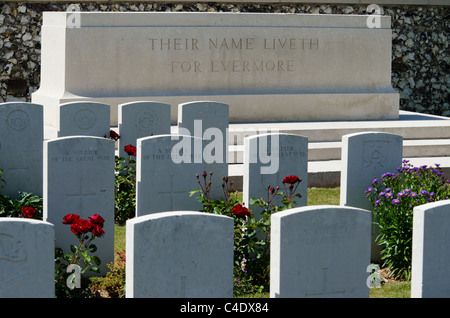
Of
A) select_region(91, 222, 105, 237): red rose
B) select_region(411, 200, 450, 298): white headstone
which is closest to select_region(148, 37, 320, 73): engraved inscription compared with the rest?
select_region(91, 222, 105, 237): red rose

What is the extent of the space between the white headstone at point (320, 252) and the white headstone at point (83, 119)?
4.35 meters

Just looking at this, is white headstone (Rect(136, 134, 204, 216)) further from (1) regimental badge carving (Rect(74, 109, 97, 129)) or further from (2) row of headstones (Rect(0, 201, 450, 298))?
(1) regimental badge carving (Rect(74, 109, 97, 129))

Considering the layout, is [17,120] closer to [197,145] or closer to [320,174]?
[197,145]

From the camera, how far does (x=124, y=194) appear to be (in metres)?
7.97

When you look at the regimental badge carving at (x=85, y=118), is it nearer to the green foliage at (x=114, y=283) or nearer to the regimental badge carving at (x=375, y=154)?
the green foliage at (x=114, y=283)

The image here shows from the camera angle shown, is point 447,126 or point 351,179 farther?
point 447,126

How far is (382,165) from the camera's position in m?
6.86

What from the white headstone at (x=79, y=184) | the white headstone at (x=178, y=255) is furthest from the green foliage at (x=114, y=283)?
the white headstone at (x=178, y=255)

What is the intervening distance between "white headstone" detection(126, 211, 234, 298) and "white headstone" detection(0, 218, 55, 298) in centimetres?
43

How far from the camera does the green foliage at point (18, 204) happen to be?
705 cm

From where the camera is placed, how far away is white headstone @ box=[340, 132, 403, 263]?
6.72 metres

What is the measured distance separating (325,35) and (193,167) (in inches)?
241

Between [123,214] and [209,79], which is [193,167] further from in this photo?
[209,79]

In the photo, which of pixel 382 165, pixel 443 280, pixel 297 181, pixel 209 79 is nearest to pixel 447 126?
pixel 209 79
